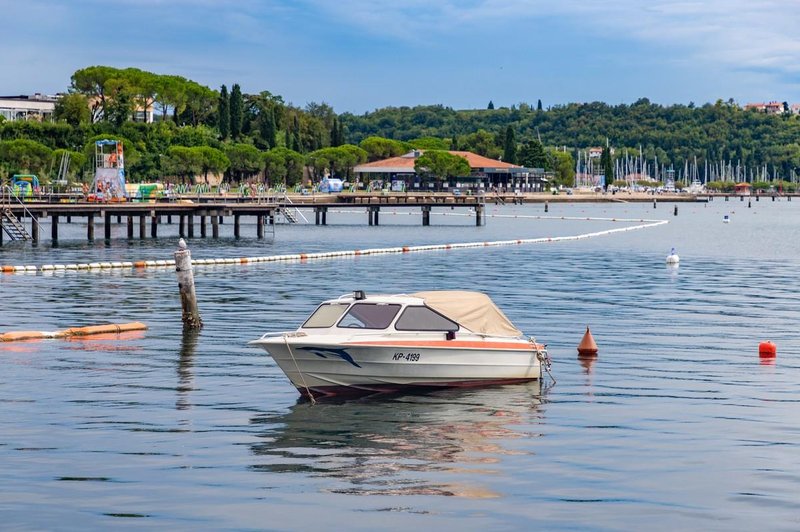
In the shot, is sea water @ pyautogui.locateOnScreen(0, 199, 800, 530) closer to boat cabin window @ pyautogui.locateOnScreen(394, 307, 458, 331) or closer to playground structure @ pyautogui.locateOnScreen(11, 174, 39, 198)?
boat cabin window @ pyautogui.locateOnScreen(394, 307, 458, 331)

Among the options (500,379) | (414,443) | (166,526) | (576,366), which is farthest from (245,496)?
(576,366)

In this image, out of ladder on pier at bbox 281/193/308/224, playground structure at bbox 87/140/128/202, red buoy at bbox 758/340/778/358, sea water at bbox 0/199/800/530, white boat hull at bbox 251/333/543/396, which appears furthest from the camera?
ladder on pier at bbox 281/193/308/224

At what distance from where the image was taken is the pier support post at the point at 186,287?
42.9m

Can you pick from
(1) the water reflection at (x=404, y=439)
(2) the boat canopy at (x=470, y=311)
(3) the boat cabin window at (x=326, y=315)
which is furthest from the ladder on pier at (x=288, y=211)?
(1) the water reflection at (x=404, y=439)

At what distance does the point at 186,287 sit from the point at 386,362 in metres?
15.5

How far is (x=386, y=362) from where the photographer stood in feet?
101

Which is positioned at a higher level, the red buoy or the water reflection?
the red buoy

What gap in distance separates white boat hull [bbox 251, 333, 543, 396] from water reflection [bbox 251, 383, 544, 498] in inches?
16.7

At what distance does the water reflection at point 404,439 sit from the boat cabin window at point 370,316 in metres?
1.87

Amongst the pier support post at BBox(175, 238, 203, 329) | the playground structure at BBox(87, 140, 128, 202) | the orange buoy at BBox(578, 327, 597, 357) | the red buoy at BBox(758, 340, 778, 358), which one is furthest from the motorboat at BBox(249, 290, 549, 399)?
the playground structure at BBox(87, 140, 128, 202)

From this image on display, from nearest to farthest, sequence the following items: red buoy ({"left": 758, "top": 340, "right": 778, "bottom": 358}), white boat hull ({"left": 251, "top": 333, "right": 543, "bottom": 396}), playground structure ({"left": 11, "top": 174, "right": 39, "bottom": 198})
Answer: white boat hull ({"left": 251, "top": 333, "right": 543, "bottom": 396})
red buoy ({"left": 758, "top": 340, "right": 778, "bottom": 358})
playground structure ({"left": 11, "top": 174, "right": 39, "bottom": 198})

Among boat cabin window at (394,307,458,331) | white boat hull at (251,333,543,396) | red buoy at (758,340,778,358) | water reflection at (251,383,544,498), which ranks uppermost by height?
boat cabin window at (394,307,458,331)

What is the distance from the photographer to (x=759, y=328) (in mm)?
49250

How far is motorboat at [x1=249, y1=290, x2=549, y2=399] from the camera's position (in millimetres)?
30312
